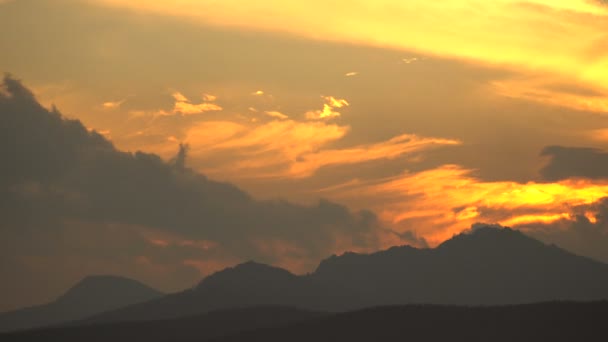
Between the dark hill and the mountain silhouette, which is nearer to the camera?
the dark hill

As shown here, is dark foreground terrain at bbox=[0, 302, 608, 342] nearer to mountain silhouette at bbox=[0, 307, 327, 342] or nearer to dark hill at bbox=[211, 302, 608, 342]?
dark hill at bbox=[211, 302, 608, 342]

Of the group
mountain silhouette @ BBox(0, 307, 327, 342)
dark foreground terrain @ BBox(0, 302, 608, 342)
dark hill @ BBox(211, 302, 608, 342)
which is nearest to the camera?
dark hill @ BBox(211, 302, 608, 342)

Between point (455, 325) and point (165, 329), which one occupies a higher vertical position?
point (165, 329)

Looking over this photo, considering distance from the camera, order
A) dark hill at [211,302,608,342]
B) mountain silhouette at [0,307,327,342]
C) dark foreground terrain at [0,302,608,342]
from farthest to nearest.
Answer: mountain silhouette at [0,307,327,342], dark foreground terrain at [0,302,608,342], dark hill at [211,302,608,342]

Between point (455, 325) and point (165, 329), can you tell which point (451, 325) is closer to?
point (455, 325)

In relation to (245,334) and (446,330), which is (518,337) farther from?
(245,334)

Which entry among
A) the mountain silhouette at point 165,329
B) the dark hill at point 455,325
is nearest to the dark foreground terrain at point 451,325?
the dark hill at point 455,325

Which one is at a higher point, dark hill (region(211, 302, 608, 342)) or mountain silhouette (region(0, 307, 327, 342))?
mountain silhouette (region(0, 307, 327, 342))

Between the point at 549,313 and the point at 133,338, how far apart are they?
294 ft

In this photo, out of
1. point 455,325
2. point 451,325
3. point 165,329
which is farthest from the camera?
point 165,329

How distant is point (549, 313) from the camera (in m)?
137

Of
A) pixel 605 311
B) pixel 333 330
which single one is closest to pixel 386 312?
pixel 333 330

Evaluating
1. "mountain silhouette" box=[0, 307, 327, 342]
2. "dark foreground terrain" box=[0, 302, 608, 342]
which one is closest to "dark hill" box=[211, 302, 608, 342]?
"dark foreground terrain" box=[0, 302, 608, 342]

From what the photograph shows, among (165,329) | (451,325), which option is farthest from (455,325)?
(165,329)
